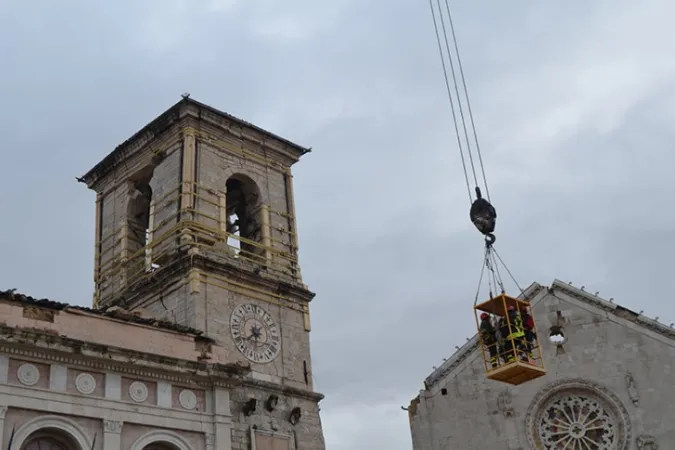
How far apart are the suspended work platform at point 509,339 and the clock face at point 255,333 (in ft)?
22.1

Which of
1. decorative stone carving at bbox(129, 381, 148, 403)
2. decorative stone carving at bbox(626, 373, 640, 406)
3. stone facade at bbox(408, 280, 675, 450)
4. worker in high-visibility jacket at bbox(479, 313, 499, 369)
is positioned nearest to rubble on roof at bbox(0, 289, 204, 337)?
decorative stone carving at bbox(129, 381, 148, 403)

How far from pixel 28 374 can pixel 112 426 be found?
2.06 meters

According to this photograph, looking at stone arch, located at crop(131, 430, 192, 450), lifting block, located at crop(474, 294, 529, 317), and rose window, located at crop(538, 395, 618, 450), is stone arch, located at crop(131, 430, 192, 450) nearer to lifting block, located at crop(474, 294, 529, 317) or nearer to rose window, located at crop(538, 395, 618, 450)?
lifting block, located at crop(474, 294, 529, 317)

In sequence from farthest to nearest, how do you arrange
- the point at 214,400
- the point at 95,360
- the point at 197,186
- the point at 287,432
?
the point at 197,186
the point at 287,432
the point at 214,400
the point at 95,360

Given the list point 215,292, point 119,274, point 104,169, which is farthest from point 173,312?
point 104,169

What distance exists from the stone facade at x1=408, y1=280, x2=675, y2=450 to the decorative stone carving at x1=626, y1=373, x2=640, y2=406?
0.11ft

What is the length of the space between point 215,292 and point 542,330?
13801mm

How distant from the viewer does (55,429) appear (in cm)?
1872

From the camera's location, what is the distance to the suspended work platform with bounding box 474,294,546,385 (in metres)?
19.1

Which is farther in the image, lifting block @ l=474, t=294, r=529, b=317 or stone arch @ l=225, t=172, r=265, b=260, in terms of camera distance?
stone arch @ l=225, t=172, r=265, b=260

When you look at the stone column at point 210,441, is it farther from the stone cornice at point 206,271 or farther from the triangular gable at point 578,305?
the triangular gable at point 578,305

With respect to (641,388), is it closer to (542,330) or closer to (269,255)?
(542,330)

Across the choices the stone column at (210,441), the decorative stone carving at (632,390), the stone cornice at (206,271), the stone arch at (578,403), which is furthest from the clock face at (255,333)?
the decorative stone carving at (632,390)

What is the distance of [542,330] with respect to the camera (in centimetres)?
3309
